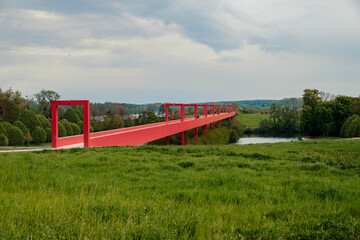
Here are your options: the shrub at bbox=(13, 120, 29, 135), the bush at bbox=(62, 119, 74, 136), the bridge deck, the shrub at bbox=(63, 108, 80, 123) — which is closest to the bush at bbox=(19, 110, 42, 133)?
the shrub at bbox=(13, 120, 29, 135)

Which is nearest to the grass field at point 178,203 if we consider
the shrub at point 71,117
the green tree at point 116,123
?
the shrub at point 71,117

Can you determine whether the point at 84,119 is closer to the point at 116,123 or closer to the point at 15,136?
the point at 15,136

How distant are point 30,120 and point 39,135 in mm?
1837

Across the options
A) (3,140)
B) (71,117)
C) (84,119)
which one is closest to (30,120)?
(3,140)

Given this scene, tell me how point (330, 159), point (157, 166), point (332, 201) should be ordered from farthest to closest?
point (330, 159) < point (157, 166) < point (332, 201)

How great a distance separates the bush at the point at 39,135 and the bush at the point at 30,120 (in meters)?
0.81

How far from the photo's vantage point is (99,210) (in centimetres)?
288

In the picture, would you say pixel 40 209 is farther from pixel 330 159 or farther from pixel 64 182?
pixel 330 159

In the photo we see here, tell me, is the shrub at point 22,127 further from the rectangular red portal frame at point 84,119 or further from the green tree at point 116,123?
the rectangular red portal frame at point 84,119

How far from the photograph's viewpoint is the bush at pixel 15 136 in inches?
943

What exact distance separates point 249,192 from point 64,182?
2775 millimetres

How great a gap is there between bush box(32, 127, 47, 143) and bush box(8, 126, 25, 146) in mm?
1976

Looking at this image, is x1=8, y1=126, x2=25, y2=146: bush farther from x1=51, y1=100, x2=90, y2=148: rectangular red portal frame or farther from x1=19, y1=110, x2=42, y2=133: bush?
x1=51, y1=100, x2=90, y2=148: rectangular red portal frame

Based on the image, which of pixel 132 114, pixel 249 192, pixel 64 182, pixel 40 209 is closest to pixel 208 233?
pixel 40 209
